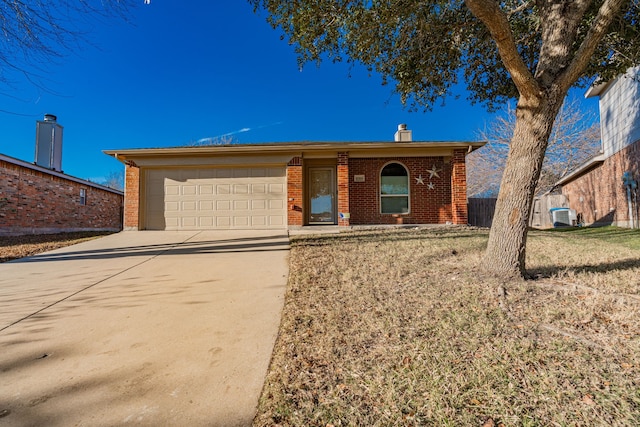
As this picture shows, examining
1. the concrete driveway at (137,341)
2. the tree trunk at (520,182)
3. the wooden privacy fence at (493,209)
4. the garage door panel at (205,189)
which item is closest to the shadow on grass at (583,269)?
the tree trunk at (520,182)

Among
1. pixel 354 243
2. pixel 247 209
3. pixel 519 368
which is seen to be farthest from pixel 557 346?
pixel 247 209

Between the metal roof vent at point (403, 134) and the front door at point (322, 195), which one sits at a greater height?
the metal roof vent at point (403, 134)

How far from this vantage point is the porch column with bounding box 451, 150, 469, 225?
10.3 meters

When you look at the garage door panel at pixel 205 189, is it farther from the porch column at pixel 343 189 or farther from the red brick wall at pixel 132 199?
the porch column at pixel 343 189

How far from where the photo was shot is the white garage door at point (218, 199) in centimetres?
1052

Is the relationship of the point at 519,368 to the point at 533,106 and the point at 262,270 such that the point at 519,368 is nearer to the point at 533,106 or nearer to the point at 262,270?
the point at 533,106

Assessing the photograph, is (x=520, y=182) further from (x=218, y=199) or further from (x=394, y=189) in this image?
(x=218, y=199)

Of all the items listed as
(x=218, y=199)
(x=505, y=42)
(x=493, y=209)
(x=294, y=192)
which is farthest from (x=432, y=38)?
(x=493, y=209)

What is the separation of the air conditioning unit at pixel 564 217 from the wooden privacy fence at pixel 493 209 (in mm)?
1090

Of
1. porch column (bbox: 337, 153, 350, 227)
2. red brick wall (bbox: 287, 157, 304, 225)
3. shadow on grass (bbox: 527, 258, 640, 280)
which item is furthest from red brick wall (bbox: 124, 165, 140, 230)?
shadow on grass (bbox: 527, 258, 640, 280)

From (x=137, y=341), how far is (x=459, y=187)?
32.2 feet

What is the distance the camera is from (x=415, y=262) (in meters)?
5.03

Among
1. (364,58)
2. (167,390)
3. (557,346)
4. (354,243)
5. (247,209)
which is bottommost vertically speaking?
(167,390)

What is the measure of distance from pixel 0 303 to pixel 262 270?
3059mm
